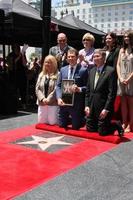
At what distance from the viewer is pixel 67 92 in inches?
293

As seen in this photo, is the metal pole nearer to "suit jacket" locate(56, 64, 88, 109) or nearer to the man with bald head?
the man with bald head

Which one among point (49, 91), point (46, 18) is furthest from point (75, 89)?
point (46, 18)

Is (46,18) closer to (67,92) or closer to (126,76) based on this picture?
(67,92)

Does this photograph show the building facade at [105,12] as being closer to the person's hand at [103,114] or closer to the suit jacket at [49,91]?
the suit jacket at [49,91]

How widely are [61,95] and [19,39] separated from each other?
6.14m

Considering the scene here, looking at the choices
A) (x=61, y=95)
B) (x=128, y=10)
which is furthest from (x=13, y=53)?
(x=128, y=10)

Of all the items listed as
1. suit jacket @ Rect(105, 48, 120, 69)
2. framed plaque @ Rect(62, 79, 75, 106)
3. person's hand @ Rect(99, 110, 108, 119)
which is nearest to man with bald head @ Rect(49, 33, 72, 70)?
framed plaque @ Rect(62, 79, 75, 106)

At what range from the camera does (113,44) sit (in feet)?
25.7

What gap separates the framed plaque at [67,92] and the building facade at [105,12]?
10030 cm

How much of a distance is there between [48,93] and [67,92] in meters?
0.54

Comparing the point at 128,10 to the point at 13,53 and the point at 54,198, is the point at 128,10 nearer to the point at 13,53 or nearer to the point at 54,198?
the point at 13,53

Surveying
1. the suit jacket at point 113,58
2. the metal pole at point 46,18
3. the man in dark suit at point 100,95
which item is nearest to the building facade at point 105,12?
the metal pole at point 46,18

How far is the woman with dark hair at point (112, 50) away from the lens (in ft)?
25.4

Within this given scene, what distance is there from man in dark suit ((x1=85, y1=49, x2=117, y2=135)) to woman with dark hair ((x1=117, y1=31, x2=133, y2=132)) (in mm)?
587
